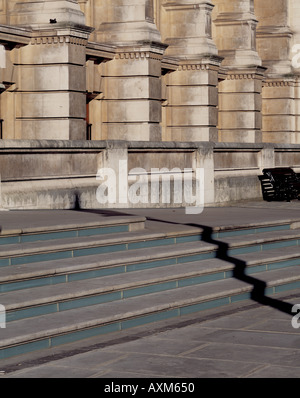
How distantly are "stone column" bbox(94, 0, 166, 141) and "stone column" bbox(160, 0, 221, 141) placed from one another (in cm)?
349

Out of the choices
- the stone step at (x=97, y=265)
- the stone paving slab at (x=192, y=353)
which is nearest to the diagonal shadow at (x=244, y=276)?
the stone step at (x=97, y=265)

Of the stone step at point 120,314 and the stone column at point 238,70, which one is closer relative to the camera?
the stone step at point 120,314

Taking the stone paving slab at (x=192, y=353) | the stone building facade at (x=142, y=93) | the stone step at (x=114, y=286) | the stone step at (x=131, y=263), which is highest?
the stone building facade at (x=142, y=93)

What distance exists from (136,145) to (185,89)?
13093mm

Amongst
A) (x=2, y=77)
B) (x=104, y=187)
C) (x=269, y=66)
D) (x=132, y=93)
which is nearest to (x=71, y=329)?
(x=104, y=187)

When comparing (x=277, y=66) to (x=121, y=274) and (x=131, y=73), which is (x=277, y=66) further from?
(x=121, y=274)

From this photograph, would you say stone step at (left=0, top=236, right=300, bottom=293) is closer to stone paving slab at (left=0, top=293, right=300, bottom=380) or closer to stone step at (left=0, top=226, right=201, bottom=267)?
stone step at (left=0, top=226, right=201, bottom=267)

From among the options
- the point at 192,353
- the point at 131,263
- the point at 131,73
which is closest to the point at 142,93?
the point at 131,73

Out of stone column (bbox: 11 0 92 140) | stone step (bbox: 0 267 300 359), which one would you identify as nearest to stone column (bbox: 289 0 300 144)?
stone column (bbox: 11 0 92 140)

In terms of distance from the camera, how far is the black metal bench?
2542 centimetres

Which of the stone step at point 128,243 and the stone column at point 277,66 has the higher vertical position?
the stone column at point 277,66

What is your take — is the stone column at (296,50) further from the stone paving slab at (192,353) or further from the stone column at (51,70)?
the stone paving slab at (192,353)

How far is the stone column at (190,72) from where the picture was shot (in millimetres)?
32875

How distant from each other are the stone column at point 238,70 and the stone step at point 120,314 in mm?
24135
